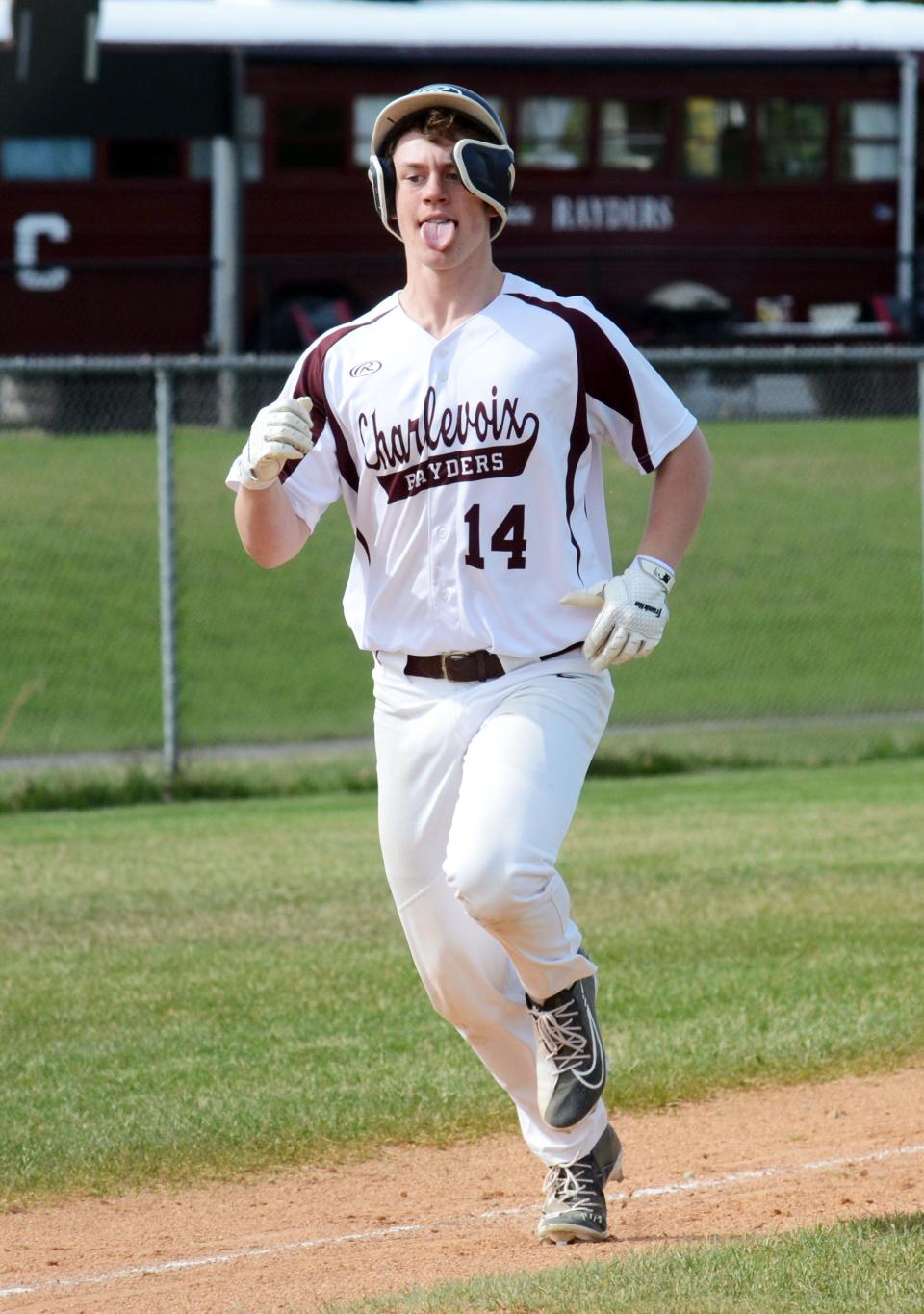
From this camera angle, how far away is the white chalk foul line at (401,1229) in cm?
447

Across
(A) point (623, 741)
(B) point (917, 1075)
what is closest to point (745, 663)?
(A) point (623, 741)

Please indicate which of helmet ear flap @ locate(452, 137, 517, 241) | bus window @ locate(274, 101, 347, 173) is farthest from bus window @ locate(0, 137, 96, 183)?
helmet ear flap @ locate(452, 137, 517, 241)

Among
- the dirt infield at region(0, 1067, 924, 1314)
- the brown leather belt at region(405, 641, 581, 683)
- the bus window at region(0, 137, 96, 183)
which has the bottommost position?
the dirt infield at region(0, 1067, 924, 1314)

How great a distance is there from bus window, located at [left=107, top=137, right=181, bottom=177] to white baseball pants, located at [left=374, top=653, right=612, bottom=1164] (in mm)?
17222

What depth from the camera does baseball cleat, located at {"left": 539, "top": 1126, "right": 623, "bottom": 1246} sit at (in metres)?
4.45

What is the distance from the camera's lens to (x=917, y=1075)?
20.0ft

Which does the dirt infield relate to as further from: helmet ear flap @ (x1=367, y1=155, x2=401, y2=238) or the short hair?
the short hair

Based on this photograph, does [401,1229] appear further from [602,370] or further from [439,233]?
[439,233]

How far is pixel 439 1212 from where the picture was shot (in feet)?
16.3

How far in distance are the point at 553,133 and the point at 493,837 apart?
1875cm

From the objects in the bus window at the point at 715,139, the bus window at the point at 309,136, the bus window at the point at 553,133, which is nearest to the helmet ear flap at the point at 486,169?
the bus window at the point at 309,136

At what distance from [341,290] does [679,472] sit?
55.8 feet

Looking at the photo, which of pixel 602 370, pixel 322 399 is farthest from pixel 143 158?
pixel 602 370

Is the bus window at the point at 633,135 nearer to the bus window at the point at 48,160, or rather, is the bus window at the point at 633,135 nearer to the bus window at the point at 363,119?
the bus window at the point at 363,119
